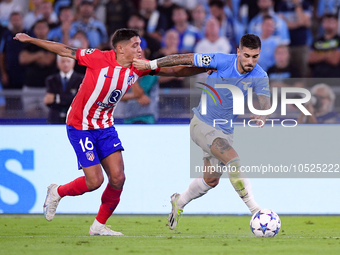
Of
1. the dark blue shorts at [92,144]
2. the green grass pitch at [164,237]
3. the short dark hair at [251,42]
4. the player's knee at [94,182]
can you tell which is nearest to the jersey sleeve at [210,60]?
the short dark hair at [251,42]

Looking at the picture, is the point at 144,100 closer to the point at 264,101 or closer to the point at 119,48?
the point at 119,48

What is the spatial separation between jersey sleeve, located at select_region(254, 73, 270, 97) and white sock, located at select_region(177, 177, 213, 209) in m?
1.31

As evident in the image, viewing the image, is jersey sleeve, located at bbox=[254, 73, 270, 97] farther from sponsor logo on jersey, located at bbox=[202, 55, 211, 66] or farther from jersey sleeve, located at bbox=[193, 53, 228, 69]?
sponsor logo on jersey, located at bbox=[202, 55, 211, 66]

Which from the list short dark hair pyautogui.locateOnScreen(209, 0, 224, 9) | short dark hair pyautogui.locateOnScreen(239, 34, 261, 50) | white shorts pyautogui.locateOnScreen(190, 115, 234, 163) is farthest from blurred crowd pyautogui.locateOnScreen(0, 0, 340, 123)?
short dark hair pyautogui.locateOnScreen(239, 34, 261, 50)

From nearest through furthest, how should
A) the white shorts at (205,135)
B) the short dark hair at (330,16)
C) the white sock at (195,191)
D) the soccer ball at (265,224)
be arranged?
the soccer ball at (265,224) → the white shorts at (205,135) → the white sock at (195,191) → the short dark hair at (330,16)

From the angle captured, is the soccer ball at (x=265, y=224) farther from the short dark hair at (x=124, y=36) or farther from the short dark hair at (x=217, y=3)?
the short dark hair at (x=217, y=3)

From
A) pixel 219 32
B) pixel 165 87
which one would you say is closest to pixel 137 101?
pixel 165 87

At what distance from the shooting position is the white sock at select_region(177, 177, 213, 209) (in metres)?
8.20

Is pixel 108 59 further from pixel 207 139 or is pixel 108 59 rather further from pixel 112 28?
pixel 112 28

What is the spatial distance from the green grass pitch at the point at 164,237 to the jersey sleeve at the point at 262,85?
5.50ft

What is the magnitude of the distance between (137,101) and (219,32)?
3.58 meters

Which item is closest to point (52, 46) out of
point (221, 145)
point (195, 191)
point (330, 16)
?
point (221, 145)

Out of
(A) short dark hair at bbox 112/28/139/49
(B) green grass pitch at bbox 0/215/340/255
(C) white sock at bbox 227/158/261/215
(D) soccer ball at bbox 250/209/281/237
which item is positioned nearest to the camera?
(B) green grass pitch at bbox 0/215/340/255

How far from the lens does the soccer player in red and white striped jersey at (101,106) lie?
303 inches
